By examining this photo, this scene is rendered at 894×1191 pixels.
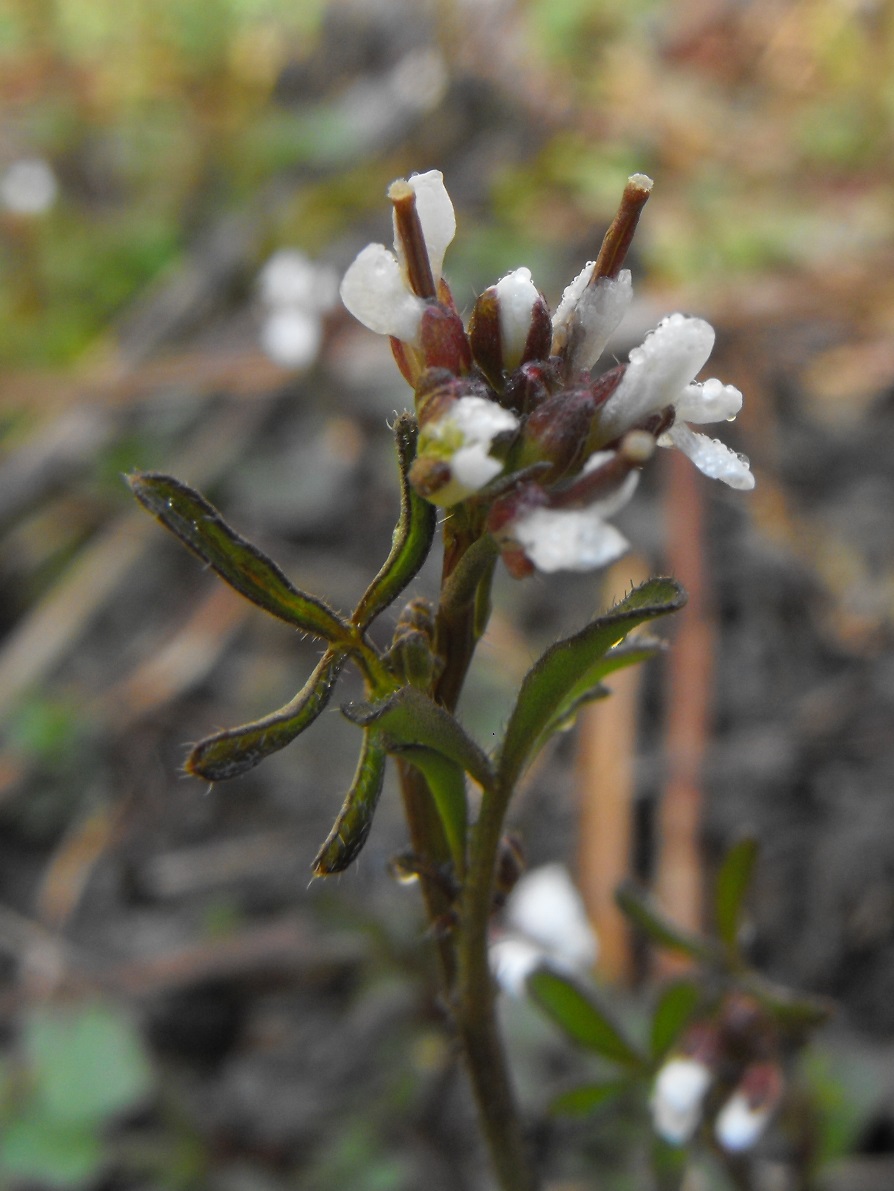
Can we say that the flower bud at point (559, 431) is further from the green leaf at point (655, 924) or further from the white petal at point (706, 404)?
the green leaf at point (655, 924)

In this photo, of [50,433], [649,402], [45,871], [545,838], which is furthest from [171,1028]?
[649,402]

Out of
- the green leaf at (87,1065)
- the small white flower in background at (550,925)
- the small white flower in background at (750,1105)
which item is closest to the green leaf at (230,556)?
the small white flower in background at (750,1105)

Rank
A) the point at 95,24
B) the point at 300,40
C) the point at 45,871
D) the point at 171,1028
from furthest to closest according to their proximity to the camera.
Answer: the point at 300,40, the point at 95,24, the point at 45,871, the point at 171,1028

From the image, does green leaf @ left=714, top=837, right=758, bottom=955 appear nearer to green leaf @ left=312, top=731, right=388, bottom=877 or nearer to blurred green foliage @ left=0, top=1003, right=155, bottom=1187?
green leaf @ left=312, top=731, right=388, bottom=877

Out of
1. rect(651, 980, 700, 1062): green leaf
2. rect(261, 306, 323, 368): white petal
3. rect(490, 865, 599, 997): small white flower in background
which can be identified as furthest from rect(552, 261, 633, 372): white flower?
rect(261, 306, 323, 368): white petal

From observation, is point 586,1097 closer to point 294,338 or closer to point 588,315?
point 588,315

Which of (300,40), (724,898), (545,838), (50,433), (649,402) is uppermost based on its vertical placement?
(300,40)

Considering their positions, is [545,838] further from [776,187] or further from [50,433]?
[776,187]
